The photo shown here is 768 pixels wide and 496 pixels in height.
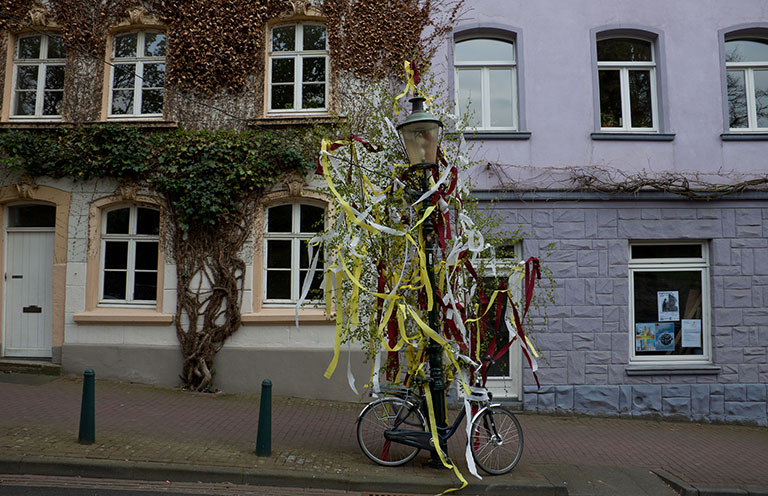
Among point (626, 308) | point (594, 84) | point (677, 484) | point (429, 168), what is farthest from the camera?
point (594, 84)

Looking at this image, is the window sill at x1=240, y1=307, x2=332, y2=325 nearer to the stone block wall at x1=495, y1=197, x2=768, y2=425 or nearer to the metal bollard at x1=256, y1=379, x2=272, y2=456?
the metal bollard at x1=256, y1=379, x2=272, y2=456

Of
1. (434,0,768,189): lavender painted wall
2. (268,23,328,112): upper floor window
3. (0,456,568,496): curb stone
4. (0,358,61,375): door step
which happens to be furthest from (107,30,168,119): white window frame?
(0,456,568,496): curb stone

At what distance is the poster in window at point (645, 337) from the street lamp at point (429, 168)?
491 centimetres

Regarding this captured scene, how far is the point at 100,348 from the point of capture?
368 inches

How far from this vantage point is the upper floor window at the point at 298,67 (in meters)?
9.77

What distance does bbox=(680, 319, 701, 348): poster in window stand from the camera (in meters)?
9.27

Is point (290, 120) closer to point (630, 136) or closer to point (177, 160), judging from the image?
point (177, 160)

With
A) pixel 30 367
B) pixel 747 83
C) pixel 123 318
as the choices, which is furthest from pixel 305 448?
pixel 747 83

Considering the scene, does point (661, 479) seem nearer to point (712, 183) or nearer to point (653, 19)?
point (712, 183)

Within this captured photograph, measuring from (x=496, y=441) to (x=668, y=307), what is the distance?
16.9 ft

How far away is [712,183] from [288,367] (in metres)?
7.56

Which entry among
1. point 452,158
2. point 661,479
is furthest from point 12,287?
point 661,479

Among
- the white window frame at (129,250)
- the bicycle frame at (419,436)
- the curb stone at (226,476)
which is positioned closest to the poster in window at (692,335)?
the curb stone at (226,476)

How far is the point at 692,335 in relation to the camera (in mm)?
9281
